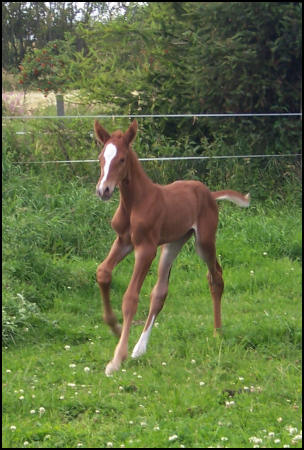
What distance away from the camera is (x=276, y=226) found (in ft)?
32.8

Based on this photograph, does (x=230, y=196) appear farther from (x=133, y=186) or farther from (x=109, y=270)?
(x=109, y=270)

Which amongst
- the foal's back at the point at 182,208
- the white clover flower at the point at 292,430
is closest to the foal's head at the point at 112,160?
the foal's back at the point at 182,208

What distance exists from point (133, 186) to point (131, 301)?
881 millimetres

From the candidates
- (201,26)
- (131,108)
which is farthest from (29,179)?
(201,26)

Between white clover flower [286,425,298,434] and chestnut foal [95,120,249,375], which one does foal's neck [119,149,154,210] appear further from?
white clover flower [286,425,298,434]

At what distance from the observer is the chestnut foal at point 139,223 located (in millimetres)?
5629

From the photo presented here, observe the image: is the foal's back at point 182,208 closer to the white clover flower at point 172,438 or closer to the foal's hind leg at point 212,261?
the foal's hind leg at point 212,261

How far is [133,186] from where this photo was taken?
5.86m

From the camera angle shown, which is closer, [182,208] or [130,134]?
[130,134]

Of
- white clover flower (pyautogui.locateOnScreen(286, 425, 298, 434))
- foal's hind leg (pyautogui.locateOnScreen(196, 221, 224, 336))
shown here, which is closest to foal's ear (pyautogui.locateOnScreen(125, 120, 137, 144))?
foal's hind leg (pyautogui.locateOnScreen(196, 221, 224, 336))

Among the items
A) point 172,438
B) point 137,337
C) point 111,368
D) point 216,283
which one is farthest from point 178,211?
point 172,438

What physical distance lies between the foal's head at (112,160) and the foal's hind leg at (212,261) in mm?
1003

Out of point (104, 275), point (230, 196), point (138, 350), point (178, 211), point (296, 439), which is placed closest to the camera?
point (296, 439)

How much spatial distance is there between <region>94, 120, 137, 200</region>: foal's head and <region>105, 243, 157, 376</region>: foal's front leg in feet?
1.90
